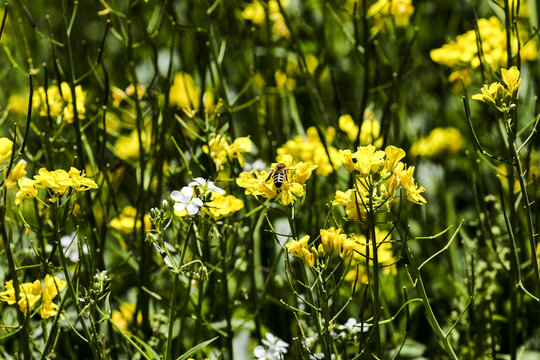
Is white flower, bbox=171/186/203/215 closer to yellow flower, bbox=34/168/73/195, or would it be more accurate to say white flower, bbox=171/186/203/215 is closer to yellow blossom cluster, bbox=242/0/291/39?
yellow flower, bbox=34/168/73/195

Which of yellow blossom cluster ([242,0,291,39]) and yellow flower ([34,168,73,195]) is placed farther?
yellow blossom cluster ([242,0,291,39])

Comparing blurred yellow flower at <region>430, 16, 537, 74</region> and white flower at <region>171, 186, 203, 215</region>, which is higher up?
blurred yellow flower at <region>430, 16, 537, 74</region>

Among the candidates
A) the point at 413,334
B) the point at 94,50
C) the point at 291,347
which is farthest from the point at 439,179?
the point at 94,50

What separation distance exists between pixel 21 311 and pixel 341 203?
56 cm

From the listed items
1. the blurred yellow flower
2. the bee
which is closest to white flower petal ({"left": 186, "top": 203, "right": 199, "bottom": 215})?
the bee

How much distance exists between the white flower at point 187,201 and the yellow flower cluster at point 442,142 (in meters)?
1.30

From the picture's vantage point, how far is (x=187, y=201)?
0.92 m

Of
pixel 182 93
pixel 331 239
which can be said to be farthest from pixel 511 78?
pixel 182 93

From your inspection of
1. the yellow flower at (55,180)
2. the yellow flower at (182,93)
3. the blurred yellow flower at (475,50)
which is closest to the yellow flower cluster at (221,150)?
the yellow flower at (55,180)

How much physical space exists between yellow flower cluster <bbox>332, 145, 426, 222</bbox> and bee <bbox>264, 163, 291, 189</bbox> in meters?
0.09

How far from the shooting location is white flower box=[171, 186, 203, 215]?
0.89 metres

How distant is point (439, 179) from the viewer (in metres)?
1.92

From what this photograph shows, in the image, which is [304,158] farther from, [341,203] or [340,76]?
[340,76]

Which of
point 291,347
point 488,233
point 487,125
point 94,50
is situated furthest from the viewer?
point 94,50
